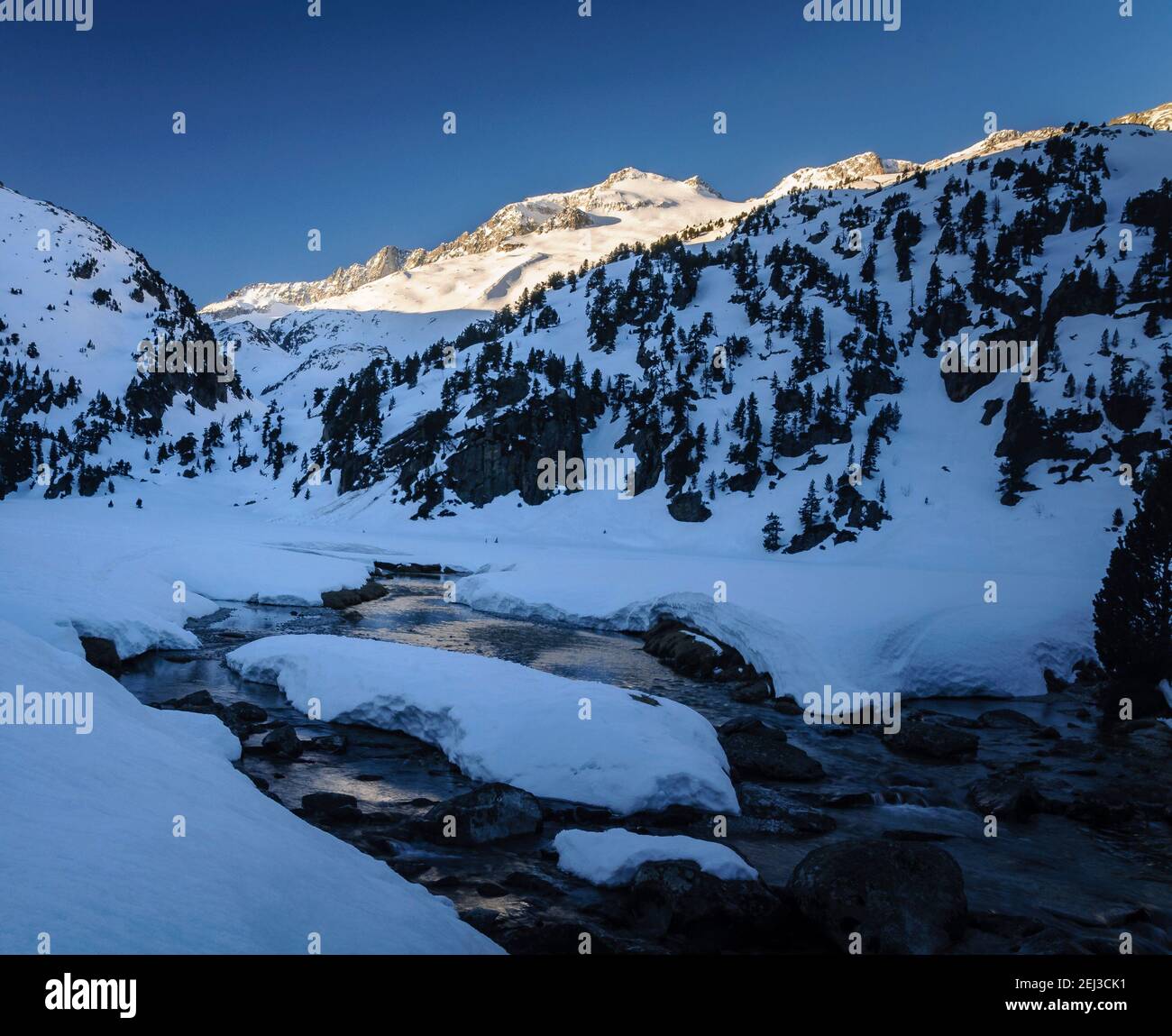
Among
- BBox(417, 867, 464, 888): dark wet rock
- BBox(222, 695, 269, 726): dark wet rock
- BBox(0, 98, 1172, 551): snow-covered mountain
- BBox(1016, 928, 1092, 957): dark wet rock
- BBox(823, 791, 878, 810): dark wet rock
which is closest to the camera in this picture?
BBox(1016, 928, 1092, 957): dark wet rock

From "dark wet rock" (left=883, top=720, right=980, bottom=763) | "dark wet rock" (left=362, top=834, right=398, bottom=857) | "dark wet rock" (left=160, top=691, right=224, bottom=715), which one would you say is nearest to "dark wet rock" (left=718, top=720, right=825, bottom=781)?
"dark wet rock" (left=883, top=720, right=980, bottom=763)

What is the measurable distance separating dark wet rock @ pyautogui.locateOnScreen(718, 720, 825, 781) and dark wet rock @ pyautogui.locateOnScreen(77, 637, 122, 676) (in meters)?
19.4

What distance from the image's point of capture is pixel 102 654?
22141mm

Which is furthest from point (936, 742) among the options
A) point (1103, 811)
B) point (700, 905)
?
point (700, 905)

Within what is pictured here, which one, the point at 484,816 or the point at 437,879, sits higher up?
the point at 484,816

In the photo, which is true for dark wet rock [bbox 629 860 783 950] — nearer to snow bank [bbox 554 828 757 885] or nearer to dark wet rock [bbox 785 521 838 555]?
snow bank [bbox 554 828 757 885]

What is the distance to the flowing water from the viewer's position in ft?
36.6

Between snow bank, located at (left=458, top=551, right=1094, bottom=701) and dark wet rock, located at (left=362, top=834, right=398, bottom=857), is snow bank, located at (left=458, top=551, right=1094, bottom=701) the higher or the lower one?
the higher one

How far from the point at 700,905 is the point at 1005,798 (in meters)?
9.03

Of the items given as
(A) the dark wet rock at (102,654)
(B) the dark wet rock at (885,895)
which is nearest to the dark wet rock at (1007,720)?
(B) the dark wet rock at (885,895)

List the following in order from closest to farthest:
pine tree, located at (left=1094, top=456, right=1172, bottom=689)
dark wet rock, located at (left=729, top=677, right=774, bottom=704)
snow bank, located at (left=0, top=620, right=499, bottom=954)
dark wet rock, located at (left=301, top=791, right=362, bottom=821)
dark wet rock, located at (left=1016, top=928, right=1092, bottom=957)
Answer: snow bank, located at (left=0, top=620, right=499, bottom=954)
dark wet rock, located at (left=1016, top=928, right=1092, bottom=957)
dark wet rock, located at (left=301, top=791, right=362, bottom=821)
pine tree, located at (left=1094, top=456, right=1172, bottom=689)
dark wet rock, located at (left=729, top=677, right=774, bottom=704)

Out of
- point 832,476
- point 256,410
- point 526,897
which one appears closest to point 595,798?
point 526,897

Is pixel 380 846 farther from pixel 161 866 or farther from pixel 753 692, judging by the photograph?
pixel 753 692
